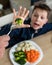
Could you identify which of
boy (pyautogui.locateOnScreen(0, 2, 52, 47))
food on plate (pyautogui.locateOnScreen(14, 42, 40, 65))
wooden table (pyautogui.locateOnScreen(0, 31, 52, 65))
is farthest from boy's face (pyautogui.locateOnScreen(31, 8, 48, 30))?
Result: food on plate (pyautogui.locateOnScreen(14, 42, 40, 65))

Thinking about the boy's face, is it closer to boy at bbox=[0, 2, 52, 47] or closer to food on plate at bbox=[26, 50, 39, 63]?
boy at bbox=[0, 2, 52, 47]

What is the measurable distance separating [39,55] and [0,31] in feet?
1.45

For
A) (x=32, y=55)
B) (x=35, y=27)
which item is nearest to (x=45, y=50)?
(x=32, y=55)

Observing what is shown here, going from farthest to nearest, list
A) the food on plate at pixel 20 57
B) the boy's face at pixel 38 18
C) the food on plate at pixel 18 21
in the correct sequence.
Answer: the boy's face at pixel 38 18 → the food on plate at pixel 18 21 → the food on plate at pixel 20 57

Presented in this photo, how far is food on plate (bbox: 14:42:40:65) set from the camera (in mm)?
1011

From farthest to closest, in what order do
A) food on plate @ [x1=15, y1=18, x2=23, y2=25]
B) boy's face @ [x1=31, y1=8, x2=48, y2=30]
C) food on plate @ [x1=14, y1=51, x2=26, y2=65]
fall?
boy's face @ [x1=31, y1=8, x2=48, y2=30]
food on plate @ [x1=15, y1=18, x2=23, y2=25]
food on plate @ [x1=14, y1=51, x2=26, y2=65]

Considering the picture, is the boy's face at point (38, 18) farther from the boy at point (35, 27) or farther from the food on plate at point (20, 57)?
the food on plate at point (20, 57)

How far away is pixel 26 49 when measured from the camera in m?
1.07

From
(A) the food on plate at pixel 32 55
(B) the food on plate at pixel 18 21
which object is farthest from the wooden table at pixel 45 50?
(B) the food on plate at pixel 18 21

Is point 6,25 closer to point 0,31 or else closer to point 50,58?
point 0,31

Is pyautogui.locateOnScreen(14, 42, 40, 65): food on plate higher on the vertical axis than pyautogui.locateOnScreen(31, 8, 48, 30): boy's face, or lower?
lower

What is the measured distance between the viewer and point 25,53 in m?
1.05

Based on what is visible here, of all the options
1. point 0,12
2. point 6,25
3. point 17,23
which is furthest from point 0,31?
point 0,12

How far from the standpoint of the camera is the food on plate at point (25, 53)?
3.32 feet
